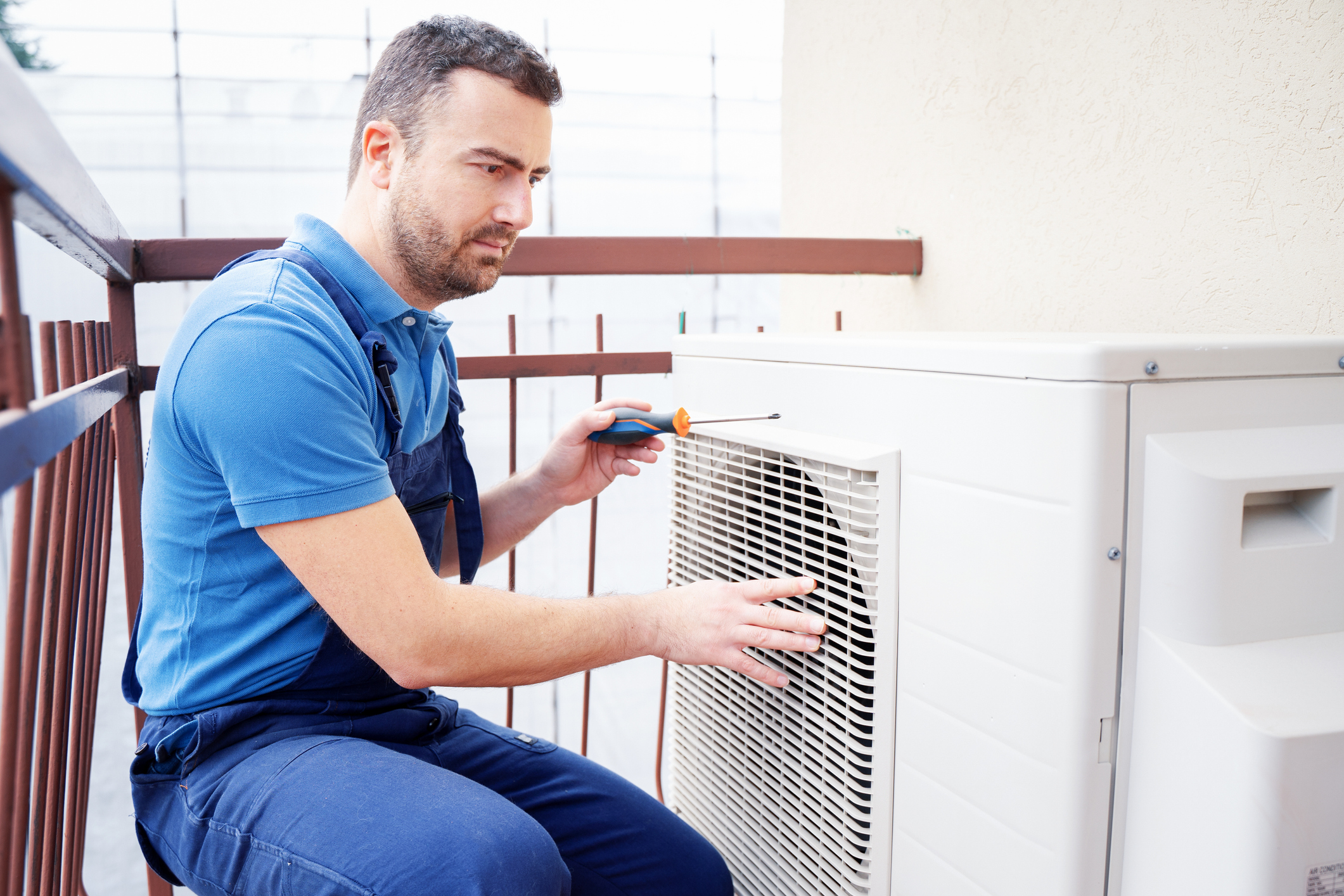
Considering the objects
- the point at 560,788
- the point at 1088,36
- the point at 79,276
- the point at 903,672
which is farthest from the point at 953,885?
the point at 1088,36

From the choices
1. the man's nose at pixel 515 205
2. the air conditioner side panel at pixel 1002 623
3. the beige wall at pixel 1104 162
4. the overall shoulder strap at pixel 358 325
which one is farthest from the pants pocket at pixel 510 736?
the beige wall at pixel 1104 162

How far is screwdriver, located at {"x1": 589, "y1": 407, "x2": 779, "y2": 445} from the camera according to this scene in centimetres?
107

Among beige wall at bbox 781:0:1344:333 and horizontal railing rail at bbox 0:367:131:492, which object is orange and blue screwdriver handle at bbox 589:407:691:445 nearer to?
horizontal railing rail at bbox 0:367:131:492

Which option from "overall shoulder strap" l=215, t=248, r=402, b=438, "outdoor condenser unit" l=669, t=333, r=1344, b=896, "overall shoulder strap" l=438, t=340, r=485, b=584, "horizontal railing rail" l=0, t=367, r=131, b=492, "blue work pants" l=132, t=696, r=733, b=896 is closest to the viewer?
"horizontal railing rail" l=0, t=367, r=131, b=492

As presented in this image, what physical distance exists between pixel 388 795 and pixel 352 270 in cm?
60

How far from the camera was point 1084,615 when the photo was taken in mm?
646

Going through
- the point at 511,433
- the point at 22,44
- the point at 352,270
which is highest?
the point at 22,44

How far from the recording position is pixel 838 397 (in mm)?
886

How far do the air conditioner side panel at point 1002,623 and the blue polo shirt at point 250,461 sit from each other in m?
0.52

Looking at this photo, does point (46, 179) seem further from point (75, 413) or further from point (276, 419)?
point (276, 419)

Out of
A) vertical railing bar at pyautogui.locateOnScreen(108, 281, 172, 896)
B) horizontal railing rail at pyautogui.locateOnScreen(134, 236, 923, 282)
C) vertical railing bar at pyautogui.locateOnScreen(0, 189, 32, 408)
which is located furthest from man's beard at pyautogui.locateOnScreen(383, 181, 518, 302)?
vertical railing bar at pyautogui.locateOnScreen(0, 189, 32, 408)

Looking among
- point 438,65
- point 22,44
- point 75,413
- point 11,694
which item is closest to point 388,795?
point 11,694

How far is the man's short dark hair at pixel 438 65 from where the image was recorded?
41.9 inches

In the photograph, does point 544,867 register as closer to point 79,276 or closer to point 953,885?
point 953,885
